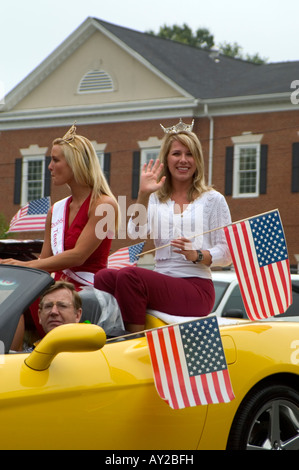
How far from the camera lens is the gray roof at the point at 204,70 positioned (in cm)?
3606

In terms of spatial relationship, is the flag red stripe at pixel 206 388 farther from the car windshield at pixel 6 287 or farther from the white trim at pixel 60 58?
the white trim at pixel 60 58

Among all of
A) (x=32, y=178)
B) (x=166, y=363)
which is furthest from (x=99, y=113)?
(x=166, y=363)

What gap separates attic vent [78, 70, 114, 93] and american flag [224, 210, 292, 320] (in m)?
33.4

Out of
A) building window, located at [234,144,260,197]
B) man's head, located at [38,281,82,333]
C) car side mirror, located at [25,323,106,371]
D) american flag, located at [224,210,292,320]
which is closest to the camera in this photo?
car side mirror, located at [25,323,106,371]

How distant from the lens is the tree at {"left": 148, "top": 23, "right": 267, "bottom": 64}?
65.4 m

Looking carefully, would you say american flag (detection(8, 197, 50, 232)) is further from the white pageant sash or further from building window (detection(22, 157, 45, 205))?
building window (detection(22, 157, 45, 205))

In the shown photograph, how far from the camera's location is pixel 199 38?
67.0m

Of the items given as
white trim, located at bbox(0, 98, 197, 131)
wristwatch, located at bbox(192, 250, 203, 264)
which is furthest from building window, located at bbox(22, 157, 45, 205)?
wristwatch, located at bbox(192, 250, 203, 264)

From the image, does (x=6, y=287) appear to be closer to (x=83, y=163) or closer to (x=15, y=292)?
(x=15, y=292)

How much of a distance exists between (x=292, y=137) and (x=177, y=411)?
29.4 meters

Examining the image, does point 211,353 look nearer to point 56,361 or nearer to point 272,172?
point 56,361

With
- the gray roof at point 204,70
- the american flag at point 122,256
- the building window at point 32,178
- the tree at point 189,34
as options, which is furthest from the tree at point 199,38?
the american flag at point 122,256

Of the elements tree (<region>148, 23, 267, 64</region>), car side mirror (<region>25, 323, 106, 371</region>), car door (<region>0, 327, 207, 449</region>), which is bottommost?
car door (<region>0, 327, 207, 449</region>)
